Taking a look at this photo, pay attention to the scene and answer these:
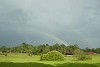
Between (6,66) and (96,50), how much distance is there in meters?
156

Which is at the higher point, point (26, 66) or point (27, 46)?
point (27, 46)

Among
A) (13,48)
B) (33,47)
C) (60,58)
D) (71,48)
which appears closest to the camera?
(60,58)

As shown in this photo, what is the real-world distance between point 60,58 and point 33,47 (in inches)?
4689

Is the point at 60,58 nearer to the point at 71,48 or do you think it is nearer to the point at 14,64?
the point at 14,64

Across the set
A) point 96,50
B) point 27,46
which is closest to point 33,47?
point 27,46

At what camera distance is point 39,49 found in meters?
153

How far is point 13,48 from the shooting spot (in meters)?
172

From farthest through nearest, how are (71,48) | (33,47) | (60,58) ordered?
(33,47), (71,48), (60,58)

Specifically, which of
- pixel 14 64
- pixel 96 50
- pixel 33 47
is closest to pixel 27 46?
pixel 33 47

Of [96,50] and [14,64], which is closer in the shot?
[14,64]

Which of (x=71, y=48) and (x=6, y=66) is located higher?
(x=71, y=48)

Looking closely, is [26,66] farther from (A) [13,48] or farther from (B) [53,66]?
(A) [13,48]

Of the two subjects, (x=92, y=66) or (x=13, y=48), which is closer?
(x=92, y=66)

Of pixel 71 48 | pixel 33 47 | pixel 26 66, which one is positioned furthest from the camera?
pixel 33 47
